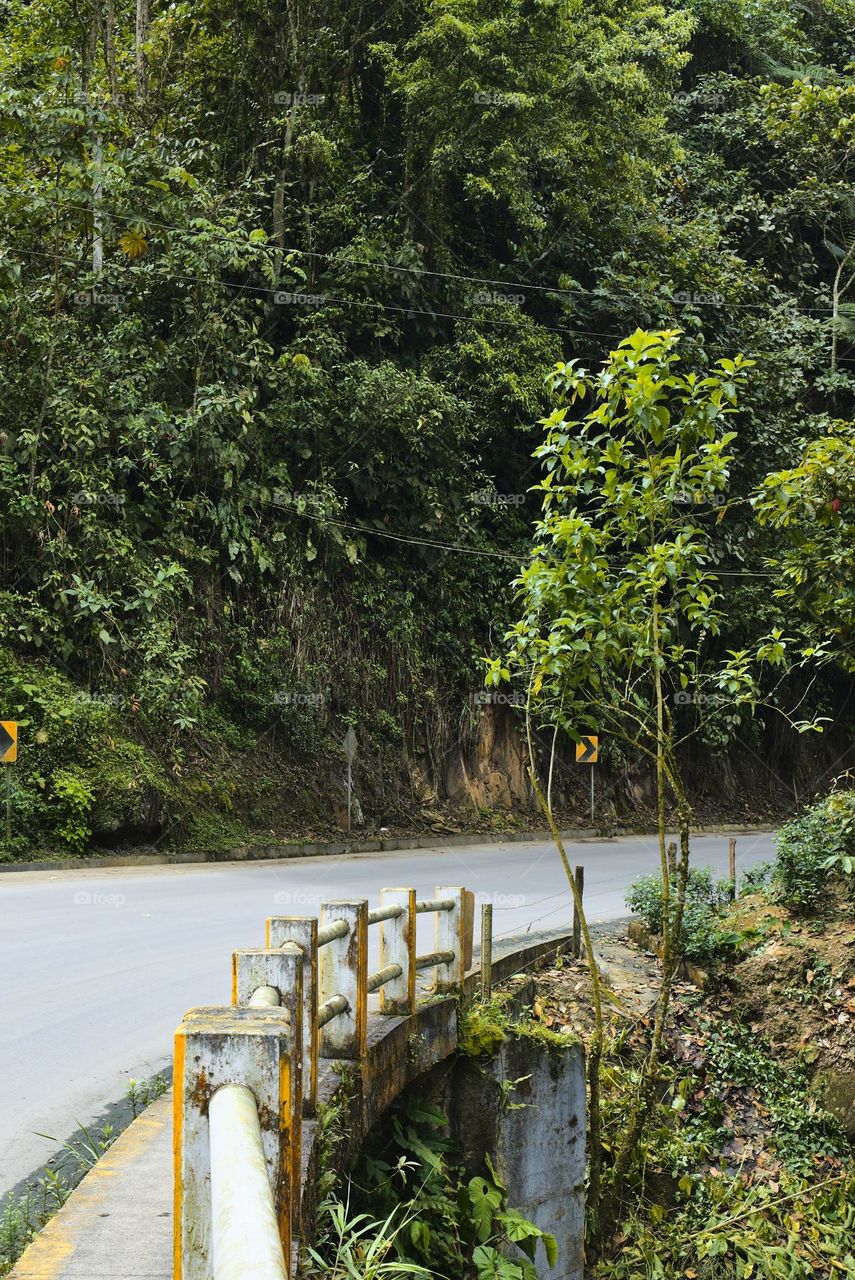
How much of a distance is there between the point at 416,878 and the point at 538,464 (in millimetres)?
11888

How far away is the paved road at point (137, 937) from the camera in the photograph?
6.35 metres

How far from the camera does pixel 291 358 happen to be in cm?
2080

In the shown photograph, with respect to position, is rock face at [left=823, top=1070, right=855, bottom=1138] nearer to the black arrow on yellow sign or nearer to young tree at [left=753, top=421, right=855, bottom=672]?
young tree at [left=753, top=421, right=855, bottom=672]

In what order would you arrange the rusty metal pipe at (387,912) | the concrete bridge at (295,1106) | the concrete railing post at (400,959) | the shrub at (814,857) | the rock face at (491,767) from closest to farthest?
the concrete bridge at (295,1106) → the rusty metal pipe at (387,912) → the concrete railing post at (400,959) → the shrub at (814,857) → the rock face at (491,767)

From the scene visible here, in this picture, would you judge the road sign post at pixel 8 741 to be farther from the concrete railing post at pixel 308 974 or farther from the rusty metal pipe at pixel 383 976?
the concrete railing post at pixel 308 974

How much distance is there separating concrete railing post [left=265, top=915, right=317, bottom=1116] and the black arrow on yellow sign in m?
11.7

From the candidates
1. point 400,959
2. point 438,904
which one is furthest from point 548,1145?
point 400,959

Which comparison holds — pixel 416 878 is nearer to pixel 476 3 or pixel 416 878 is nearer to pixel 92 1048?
pixel 92 1048

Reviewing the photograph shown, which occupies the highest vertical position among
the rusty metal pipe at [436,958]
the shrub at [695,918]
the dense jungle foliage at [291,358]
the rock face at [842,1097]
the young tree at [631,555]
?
the dense jungle foliage at [291,358]

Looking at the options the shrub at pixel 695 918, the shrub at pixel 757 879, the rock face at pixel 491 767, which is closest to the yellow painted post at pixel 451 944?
the shrub at pixel 695 918

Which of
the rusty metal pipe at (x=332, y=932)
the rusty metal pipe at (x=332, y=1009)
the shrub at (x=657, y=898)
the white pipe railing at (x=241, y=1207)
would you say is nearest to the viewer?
the white pipe railing at (x=241, y=1207)

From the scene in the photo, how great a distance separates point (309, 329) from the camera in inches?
848

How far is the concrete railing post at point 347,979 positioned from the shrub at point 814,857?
24.8 feet

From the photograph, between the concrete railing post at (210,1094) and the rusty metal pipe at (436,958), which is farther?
the rusty metal pipe at (436,958)
